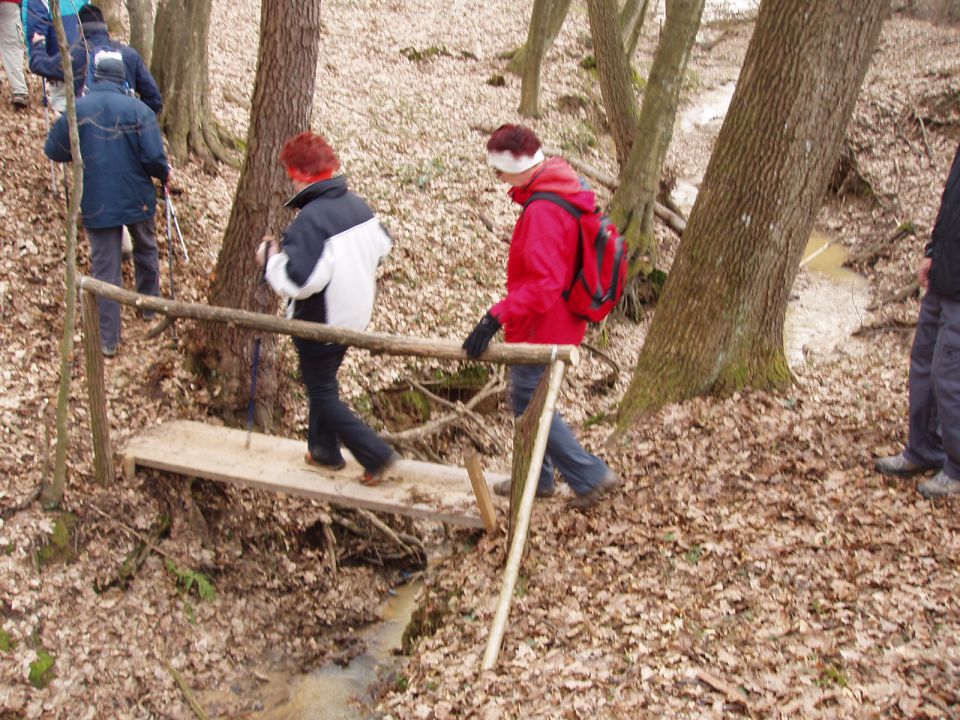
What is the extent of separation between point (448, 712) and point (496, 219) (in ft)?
26.6

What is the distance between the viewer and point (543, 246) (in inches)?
174

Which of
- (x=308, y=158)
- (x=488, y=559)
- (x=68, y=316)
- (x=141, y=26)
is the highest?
(x=141, y=26)

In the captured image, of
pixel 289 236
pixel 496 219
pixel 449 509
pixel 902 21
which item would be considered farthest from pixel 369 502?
pixel 902 21

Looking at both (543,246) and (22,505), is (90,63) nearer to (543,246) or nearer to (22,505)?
(22,505)

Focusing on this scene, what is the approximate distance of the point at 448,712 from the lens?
4.09 meters

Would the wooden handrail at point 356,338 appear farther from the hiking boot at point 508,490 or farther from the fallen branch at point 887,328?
the fallen branch at point 887,328

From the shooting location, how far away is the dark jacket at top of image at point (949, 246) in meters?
4.55

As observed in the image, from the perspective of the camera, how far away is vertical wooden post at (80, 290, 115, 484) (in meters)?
5.44

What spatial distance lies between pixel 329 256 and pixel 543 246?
133 centimetres

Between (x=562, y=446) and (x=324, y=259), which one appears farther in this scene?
(x=562, y=446)

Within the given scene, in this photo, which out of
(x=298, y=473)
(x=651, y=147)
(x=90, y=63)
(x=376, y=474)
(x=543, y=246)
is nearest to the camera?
(x=543, y=246)

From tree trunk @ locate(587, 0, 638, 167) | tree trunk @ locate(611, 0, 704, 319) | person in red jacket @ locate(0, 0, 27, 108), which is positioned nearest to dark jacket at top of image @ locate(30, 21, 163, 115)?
person in red jacket @ locate(0, 0, 27, 108)

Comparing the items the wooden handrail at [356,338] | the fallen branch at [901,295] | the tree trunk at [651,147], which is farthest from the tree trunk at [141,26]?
the fallen branch at [901,295]

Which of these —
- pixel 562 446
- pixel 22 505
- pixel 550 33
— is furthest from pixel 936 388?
pixel 550 33
